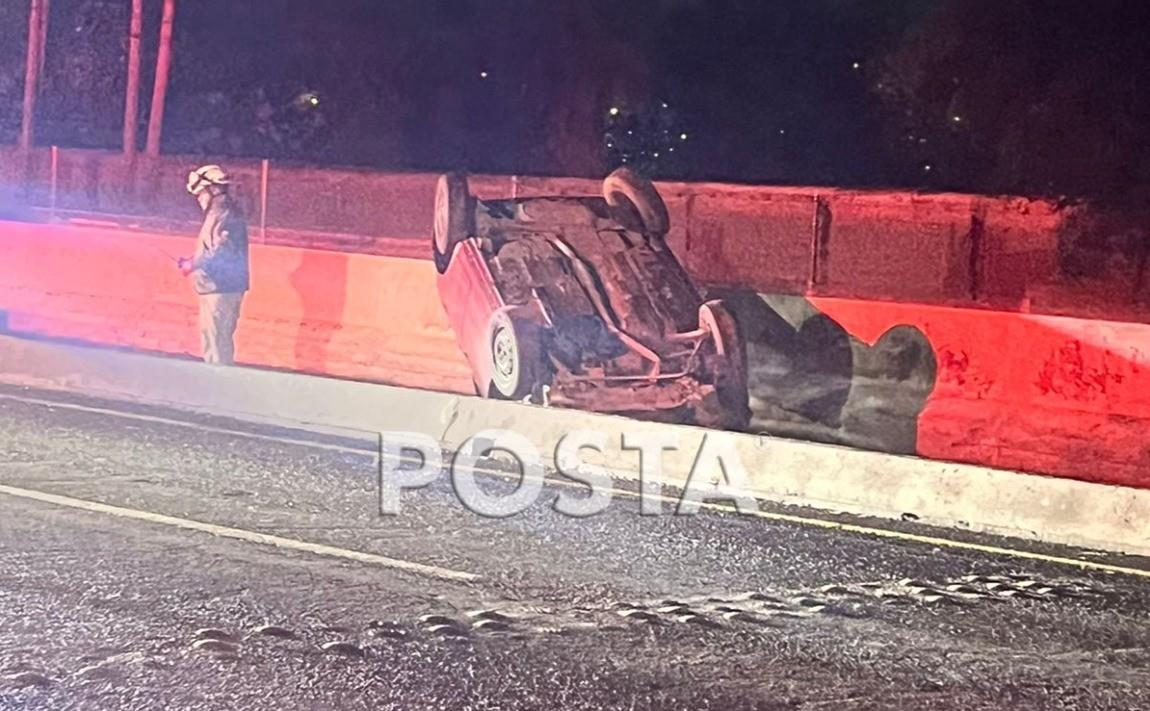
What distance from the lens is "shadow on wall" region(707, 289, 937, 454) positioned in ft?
34.9

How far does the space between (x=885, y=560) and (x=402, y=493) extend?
305 cm

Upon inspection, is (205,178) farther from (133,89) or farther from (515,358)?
(515,358)

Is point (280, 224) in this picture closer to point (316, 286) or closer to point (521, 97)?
point (316, 286)

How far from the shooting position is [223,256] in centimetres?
1395

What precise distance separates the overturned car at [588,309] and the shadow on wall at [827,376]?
175 mm

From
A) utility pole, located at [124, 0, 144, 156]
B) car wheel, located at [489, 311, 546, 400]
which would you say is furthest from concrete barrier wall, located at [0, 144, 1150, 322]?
utility pole, located at [124, 0, 144, 156]

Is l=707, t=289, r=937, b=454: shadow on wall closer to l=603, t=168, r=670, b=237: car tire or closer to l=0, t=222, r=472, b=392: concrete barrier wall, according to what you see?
l=603, t=168, r=670, b=237: car tire

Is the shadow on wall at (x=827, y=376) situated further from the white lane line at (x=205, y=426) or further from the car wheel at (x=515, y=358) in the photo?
the white lane line at (x=205, y=426)

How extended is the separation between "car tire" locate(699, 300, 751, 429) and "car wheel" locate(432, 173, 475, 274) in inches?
91.9

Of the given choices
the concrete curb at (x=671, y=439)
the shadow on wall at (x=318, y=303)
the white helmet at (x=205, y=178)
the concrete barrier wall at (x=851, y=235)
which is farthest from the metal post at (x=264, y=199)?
the concrete curb at (x=671, y=439)

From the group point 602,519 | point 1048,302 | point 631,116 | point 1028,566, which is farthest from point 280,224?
point 631,116

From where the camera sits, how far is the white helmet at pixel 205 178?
47.1 feet

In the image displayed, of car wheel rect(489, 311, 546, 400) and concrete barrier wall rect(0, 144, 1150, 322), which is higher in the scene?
concrete barrier wall rect(0, 144, 1150, 322)

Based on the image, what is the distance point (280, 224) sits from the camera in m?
14.0
